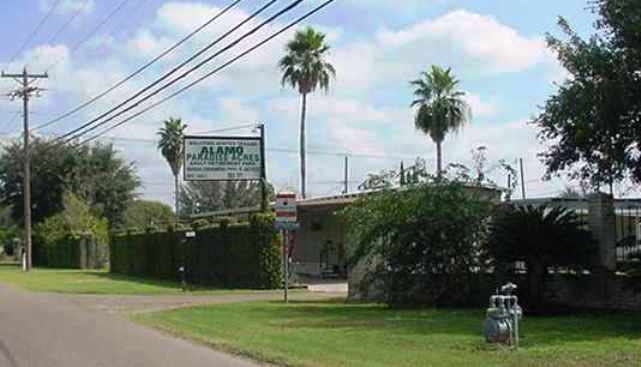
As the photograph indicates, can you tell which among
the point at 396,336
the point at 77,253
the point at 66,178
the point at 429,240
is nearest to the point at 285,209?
the point at 429,240

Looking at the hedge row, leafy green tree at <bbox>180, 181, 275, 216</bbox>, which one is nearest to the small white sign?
the hedge row

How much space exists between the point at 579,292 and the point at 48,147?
66213 mm

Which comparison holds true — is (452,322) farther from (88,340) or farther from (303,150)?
(303,150)

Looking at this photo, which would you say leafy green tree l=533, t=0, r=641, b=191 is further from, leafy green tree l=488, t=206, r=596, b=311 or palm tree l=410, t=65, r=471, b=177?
palm tree l=410, t=65, r=471, b=177

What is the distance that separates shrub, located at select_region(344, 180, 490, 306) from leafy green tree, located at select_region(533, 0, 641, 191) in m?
4.11

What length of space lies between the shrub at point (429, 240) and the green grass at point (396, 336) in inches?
56.8

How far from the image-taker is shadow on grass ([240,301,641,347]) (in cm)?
1739

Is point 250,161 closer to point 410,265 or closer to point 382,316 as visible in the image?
point 410,265

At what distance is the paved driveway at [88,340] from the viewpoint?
15.7 meters

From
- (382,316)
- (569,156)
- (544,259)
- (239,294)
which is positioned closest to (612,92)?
(569,156)

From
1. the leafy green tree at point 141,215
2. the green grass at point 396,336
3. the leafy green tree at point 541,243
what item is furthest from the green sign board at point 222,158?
the leafy green tree at point 141,215

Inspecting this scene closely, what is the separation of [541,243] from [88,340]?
33.1ft

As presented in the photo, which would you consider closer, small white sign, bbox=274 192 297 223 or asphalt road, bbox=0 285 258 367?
asphalt road, bbox=0 285 258 367

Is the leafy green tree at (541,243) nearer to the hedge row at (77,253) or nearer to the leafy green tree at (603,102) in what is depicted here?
the leafy green tree at (603,102)
